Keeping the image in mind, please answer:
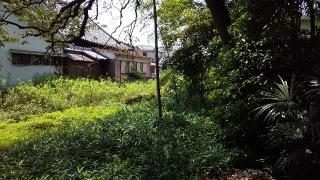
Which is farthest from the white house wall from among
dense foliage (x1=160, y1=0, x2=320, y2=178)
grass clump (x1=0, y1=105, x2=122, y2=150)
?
dense foliage (x1=160, y1=0, x2=320, y2=178)

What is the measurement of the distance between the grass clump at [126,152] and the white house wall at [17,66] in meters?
15.9

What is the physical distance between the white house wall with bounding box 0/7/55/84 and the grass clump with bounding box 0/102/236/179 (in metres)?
15.9

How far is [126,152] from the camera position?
28.6 ft

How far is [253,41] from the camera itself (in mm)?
8930

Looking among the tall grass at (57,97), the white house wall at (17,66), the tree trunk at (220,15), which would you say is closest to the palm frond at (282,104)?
the tree trunk at (220,15)

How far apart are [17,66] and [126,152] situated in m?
20.0

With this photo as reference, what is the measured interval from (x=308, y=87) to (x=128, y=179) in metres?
3.64

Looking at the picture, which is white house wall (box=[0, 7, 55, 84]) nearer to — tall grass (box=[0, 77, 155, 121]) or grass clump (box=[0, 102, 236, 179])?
tall grass (box=[0, 77, 155, 121])

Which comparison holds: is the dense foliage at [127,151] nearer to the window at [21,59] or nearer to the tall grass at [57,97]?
the tall grass at [57,97]

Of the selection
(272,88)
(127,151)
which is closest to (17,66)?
(127,151)

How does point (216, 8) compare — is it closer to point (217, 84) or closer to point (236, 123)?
point (217, 84)

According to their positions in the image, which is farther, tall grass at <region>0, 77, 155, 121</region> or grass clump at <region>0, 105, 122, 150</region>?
tall grass at <region>0, 77, 155, 121</region>

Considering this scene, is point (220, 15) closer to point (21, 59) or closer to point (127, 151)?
point (127, 151)

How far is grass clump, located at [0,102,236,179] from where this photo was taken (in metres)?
7.57
